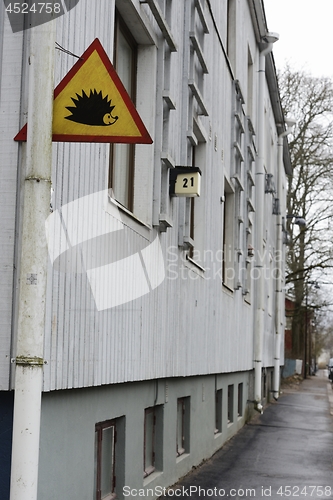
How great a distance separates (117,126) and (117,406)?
124 inches

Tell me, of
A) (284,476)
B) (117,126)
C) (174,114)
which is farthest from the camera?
(284,476)

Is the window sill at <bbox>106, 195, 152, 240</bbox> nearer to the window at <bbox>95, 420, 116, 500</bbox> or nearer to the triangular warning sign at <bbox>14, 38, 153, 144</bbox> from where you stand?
the window at <bbox>95, 420, 116, 500</bbox>

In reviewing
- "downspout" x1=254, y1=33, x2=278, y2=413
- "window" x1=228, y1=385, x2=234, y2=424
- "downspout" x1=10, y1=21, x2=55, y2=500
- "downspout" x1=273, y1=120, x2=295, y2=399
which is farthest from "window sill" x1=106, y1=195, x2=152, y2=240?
"downspout" x1=273, y1=120, x2=295, y2=399

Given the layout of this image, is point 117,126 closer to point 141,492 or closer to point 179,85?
point 141,492

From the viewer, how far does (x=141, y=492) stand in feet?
24.8

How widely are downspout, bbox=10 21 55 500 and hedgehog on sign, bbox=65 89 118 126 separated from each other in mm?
190

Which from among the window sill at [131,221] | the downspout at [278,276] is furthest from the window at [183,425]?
the downspout at [278,276]

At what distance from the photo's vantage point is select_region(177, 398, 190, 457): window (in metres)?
9.95

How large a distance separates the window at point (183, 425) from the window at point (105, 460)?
9.86 feet

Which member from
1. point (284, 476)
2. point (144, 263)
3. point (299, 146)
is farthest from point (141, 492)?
point (299, 146)

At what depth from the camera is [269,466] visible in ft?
37.2

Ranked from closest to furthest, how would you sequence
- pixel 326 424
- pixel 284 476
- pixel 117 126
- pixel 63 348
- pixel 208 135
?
pixel 117 126 < pixel 63 348 < pixel 284 476 < pixel 208 135 < pixel 326 424

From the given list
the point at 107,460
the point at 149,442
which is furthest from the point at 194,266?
the point at 107,460

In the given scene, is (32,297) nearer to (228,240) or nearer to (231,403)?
(228,240)
